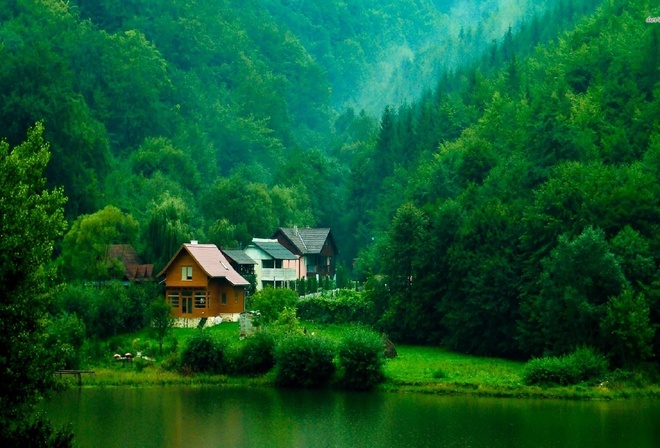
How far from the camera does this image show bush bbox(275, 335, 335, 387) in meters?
54.7

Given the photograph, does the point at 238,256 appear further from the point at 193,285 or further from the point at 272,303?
the point at 272,303

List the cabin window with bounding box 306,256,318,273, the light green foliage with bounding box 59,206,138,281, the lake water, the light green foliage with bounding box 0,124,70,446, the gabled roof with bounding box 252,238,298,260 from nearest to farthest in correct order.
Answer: the light green foliage with bounding box 0,124,70,446
the lake water
the light green foliage with bounding box 59,206,138,281
the gabled roof with bounding box 252,238,298,260
the cabin window with bounding box 306,256,318,273

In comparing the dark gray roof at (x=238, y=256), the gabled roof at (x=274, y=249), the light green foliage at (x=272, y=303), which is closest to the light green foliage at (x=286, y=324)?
the light green foliage at (x=272, y=303)

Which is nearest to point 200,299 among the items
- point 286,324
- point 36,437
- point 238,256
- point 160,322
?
point 238,256

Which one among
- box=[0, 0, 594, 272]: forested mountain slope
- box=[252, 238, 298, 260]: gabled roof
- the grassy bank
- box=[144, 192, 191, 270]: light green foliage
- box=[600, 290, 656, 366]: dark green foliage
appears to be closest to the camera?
the grassy bank

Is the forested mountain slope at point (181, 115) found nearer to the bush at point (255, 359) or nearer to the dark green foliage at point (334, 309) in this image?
the dark green foliage at point (334, 309)

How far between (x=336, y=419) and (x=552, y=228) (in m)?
20.4

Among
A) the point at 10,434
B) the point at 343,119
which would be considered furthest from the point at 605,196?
the point at 343,119

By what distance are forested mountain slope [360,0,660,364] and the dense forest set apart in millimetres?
112

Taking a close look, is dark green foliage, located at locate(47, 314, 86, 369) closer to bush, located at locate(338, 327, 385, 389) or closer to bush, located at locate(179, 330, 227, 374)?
bush, located at locate(179, 330, 227, 374)

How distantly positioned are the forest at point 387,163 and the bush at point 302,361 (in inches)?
411

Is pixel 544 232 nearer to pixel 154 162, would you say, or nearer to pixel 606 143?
pixel 606 143

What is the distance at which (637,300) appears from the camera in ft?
182

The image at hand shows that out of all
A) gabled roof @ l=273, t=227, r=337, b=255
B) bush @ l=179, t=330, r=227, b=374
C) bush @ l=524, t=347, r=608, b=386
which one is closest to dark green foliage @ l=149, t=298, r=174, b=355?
bush @ l=179, t=330, r=227, b=374
